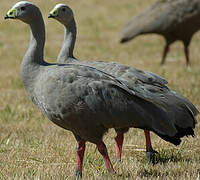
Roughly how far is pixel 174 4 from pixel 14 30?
7.81 m

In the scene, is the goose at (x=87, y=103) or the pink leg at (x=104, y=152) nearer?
the goose at (x=87, y=103)

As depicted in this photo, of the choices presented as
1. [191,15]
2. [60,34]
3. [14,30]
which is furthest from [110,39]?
[191,15]

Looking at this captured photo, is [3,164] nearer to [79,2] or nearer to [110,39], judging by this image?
[110,39]

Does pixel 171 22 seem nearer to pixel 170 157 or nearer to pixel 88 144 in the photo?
pixel 88 144

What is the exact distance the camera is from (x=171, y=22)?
544 inches

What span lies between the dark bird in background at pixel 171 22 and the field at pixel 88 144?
2.20ft

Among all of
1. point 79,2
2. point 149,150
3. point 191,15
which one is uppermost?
point 149,150

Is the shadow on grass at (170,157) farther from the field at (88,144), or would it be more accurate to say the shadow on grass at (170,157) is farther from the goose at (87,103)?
the goose at (87,103)

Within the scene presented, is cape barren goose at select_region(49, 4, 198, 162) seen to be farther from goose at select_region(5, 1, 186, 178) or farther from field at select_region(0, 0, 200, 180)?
field at select_region(0, 0, 200, 180)

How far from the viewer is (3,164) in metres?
6.11

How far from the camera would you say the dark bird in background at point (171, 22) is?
13.7 meters

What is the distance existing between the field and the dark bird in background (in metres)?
0.67

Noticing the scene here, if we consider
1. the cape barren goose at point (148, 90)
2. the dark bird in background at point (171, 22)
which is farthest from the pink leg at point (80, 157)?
the dark bird in background at point (171, 22)

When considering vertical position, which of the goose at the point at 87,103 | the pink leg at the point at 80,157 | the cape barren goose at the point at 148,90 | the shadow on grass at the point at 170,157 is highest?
the goose at the point at 87,103
